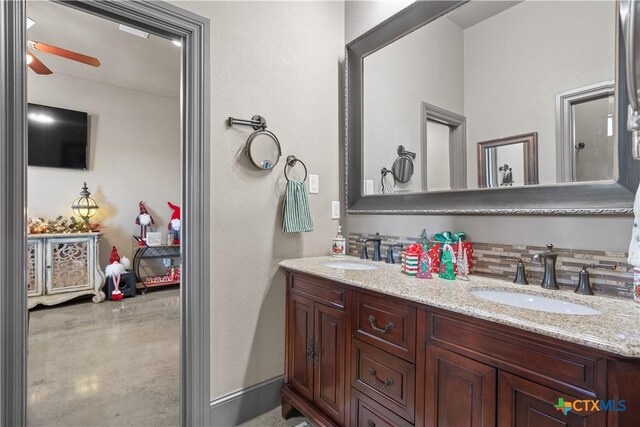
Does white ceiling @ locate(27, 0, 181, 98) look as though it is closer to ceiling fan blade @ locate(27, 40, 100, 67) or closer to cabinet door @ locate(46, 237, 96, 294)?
ceiling fan blade @ locate(27, 40, 100, 67)

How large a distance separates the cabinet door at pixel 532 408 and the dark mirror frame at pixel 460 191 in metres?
0.71

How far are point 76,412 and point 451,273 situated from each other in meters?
2.22

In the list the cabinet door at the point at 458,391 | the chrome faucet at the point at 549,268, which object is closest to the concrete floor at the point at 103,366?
the cabinet door at the point at 458,391

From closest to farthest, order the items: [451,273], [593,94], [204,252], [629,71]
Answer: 1. [629,71]
2. [593,94]
3. [451,273]
4. [204,252]

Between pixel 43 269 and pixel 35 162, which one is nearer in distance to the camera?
pixel 43 269

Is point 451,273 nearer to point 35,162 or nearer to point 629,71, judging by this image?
point 629,71

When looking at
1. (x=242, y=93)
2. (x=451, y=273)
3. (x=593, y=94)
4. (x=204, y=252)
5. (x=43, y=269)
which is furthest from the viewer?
(x=43, y=269)

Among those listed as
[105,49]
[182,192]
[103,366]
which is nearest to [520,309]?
[182,192]

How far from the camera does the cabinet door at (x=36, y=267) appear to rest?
3.48 metres

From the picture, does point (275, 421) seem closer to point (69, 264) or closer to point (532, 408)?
point (532, 408)

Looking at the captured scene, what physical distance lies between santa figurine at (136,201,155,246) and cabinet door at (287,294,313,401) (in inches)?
139

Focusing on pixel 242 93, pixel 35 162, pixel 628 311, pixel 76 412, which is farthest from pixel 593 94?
pixel 35 162

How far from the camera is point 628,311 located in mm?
931

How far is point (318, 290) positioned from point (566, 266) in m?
1.05
